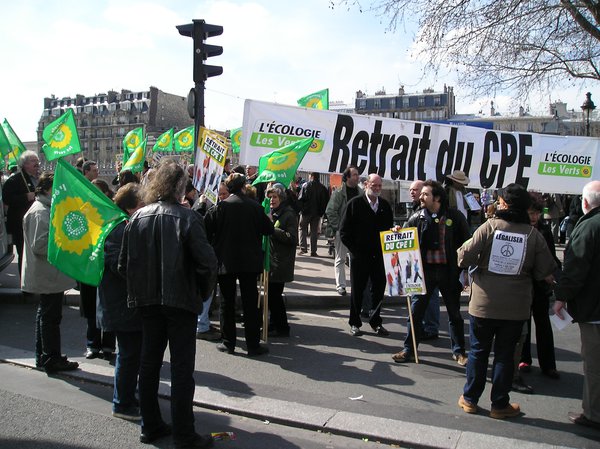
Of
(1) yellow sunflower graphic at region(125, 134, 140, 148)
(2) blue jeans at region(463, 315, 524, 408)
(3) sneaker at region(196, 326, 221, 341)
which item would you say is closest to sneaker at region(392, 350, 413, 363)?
(2) blue jeans at region(463, 315, 524, 408)

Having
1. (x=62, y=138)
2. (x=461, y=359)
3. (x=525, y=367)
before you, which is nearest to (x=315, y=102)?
(x=62, y=138)

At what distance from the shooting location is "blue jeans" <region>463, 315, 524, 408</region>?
14.6ft

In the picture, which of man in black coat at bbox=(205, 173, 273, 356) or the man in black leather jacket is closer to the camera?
the man in black leather jacket

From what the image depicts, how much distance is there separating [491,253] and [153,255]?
8.40ft

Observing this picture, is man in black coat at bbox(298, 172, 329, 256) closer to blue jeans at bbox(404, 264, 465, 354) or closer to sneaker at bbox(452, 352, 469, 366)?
blue jeans at bbox(404, 264, 465, 354)

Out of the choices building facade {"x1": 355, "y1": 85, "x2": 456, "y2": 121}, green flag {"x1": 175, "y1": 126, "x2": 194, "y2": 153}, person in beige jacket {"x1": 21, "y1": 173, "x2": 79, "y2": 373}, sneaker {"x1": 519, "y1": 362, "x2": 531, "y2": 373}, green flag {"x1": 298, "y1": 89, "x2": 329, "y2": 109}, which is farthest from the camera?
building facade {"x1": 355, "y1": 85, "x2": 456, "y2": 121}

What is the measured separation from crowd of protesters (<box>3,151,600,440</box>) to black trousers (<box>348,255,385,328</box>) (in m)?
0.01

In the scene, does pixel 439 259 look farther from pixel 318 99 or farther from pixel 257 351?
pixel 318 99

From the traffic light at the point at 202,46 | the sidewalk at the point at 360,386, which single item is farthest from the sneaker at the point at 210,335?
the traffic light at the point at 202,46

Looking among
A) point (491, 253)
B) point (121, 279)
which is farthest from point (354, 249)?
point (121, 279)

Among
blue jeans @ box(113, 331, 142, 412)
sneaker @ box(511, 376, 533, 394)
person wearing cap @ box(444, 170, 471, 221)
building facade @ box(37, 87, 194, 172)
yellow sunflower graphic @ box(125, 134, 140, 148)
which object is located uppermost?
building facade @ box(37, 87, 194, 172)

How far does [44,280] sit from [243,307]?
76.8 inches

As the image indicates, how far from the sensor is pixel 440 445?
3951 millimetres

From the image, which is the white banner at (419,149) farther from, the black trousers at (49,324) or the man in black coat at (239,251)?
the black trousers at (49,324)
